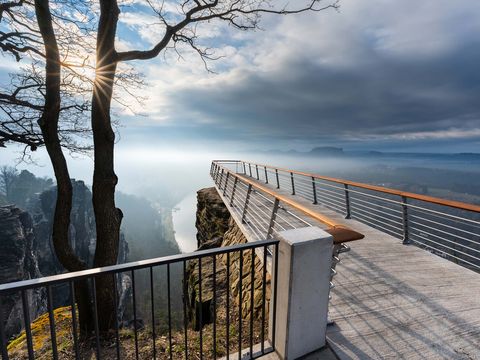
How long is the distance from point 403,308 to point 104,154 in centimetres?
605

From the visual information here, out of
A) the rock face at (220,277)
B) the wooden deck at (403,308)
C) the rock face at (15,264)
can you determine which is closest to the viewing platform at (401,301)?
the wooden deck at (403,308)

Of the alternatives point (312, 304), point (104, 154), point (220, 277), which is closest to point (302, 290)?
point (312, 304)

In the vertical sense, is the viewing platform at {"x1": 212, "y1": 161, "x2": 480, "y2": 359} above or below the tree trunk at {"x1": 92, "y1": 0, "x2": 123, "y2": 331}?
below

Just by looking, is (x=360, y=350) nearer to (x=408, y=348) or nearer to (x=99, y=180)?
(x=408, y=348)

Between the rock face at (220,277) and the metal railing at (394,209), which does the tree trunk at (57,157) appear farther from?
the metal railing at (394,209)

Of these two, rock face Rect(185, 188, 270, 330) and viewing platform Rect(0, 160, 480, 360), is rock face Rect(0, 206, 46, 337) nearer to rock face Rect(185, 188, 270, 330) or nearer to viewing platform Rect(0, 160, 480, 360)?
rock face Rect(185, 188, 270, 330)

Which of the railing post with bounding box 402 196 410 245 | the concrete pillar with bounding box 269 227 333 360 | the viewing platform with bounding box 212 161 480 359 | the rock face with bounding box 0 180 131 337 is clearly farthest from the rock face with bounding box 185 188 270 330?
the rock face with bounding box 0 180 131 337

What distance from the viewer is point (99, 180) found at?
5184 millimetres

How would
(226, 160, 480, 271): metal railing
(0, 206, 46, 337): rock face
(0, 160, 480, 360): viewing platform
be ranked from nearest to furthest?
(0, 160, 480, 360): viewing platform → (226, 160, 480, 271): metal railing → (0, 206, 46, 337): rock face

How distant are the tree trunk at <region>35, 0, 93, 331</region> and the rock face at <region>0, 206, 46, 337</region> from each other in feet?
86.3

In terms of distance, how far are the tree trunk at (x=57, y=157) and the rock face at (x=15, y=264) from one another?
2630 cm

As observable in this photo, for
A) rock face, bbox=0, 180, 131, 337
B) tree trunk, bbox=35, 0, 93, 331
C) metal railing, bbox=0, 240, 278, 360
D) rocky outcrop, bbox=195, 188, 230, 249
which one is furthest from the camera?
rock face, bbox=0, 180, 131, 337

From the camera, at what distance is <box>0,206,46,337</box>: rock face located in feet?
77.5

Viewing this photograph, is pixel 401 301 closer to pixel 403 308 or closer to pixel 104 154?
pixel 403 308
